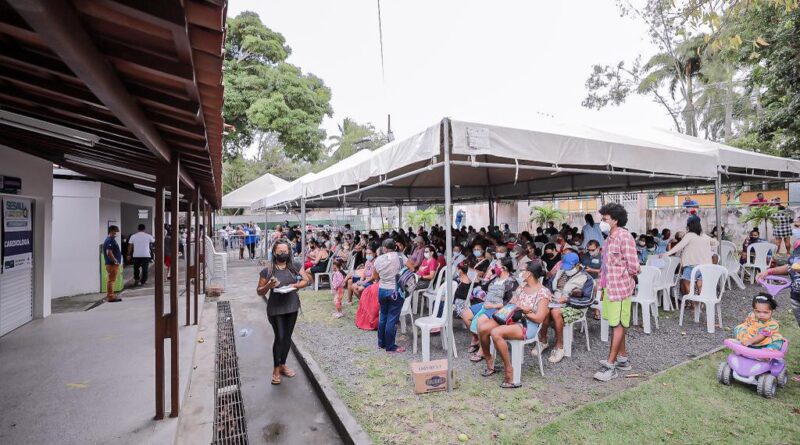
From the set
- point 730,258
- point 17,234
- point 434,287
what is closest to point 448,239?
point 434,287

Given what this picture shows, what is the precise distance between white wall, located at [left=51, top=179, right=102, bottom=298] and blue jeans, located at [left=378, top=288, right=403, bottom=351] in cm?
786

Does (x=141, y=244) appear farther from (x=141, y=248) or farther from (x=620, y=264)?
(x=620, y=264)

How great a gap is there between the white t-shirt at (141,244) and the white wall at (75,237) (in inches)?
35.0

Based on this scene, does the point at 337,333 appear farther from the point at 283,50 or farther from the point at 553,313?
the point at 283,50

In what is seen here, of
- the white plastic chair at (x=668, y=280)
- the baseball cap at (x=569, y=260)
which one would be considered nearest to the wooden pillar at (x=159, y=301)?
the baseball cap at (x=569, y=260)

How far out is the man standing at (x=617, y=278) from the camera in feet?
12.8

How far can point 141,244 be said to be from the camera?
10102mm

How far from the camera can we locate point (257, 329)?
6.48 m

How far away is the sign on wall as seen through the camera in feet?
17.2

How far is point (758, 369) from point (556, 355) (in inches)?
66.3

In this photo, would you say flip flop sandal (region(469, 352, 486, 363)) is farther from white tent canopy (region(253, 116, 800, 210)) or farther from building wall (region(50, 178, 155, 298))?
building wall (region(50, 178, 155, 298))

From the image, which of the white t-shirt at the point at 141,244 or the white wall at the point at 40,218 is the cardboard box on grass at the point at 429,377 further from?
the white t-shirt at the point at 141,244

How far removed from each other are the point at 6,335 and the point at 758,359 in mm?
8614

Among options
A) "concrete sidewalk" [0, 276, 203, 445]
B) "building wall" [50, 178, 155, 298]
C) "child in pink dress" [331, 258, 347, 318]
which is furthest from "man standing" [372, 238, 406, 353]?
"building wall" [50, 178, 155, 298]
